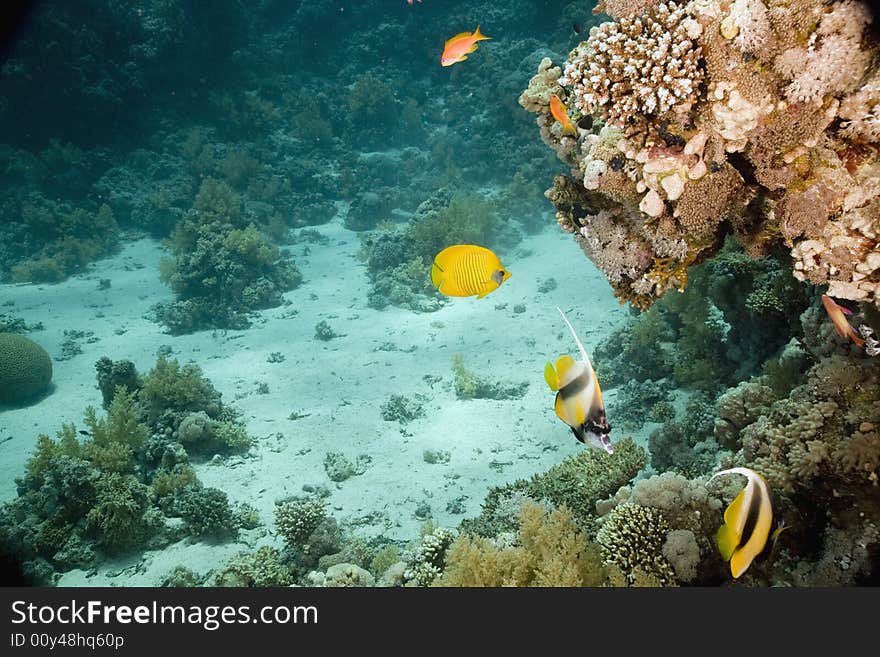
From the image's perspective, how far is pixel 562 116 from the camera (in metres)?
3.63

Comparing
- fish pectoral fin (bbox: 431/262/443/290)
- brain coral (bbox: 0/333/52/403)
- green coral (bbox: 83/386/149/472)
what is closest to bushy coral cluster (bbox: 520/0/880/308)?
fish pectoral fin (bbox: 431/262/443/290)

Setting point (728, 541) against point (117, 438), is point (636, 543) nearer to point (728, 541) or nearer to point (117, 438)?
point (728, 541)

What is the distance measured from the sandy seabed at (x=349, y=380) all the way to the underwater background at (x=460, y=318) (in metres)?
0.06

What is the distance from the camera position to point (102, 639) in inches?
98.8

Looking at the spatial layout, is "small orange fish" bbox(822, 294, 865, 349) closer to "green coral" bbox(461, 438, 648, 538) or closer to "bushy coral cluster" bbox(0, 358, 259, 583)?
"green coral" bbox(461, 438, 648, 538)

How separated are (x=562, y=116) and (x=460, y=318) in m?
7.12

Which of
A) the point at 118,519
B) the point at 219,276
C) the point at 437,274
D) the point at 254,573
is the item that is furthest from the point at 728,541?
the point at 219,276

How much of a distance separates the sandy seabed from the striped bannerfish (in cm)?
324

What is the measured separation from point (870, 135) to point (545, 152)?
564 inches

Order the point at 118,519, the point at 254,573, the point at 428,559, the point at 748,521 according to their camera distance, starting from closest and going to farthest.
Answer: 1. the point at 748,521
2. the point at 428,559
3. the point at 254,573
4. the point at 118,519

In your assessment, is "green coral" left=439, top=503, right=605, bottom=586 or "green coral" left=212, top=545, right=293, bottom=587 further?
"green coral" left=212, top=545, right=293, bottom=587

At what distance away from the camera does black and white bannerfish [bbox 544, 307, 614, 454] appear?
81.5 inches

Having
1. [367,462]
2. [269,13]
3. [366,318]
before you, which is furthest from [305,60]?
[367,462]

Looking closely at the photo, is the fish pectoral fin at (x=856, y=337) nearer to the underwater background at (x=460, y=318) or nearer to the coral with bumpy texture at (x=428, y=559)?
the underwater background at (x=460, y=318)
